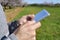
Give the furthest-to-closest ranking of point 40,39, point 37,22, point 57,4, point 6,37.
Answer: point 57,4 → point 40,39 → point 37,22 → point 6,37

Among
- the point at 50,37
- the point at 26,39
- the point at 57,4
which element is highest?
the point at 26,39

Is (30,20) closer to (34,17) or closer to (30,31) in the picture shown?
(34,17)

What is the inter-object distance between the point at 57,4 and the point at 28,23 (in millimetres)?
20402

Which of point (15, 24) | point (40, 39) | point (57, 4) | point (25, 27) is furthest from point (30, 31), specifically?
point (57, 4)

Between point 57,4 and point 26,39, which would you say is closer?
point 26,39

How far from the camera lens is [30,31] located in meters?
1.48

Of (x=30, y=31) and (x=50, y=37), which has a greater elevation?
(x=30, y=31)

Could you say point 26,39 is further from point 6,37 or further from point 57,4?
point 57,4

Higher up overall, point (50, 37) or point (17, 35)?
point (17, 35)

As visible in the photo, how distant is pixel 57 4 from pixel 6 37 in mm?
20518

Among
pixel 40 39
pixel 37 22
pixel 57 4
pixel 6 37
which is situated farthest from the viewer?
pixel 57 4

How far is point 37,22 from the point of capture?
1.54m

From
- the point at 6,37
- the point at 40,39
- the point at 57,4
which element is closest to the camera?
the point at 6,37

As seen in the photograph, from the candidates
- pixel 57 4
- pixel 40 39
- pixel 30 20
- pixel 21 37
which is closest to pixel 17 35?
pixel 21 37
